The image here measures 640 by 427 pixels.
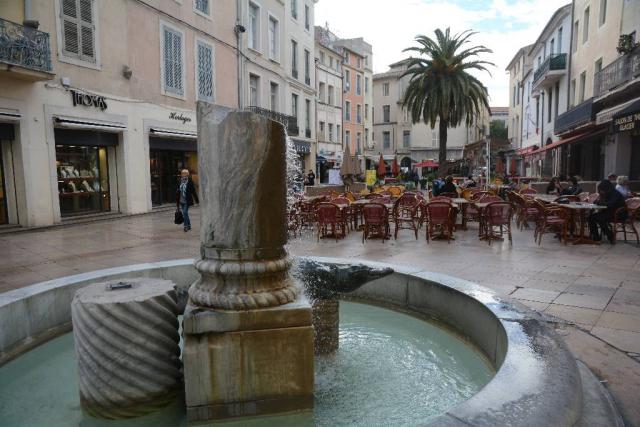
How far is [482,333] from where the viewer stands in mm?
3430

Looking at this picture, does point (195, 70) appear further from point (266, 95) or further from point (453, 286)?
point (453, 286)

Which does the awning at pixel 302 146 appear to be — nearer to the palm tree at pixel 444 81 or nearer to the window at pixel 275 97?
the window at pixel 275 97

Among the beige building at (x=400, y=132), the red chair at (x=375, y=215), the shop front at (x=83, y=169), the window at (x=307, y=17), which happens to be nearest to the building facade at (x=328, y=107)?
the window at (x=307, y=17)

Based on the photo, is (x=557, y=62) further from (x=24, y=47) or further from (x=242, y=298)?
(x=242, y=298)

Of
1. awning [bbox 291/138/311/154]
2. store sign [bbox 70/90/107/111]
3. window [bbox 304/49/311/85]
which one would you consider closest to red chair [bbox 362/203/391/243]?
store sign [bbox 70/90/107/111]

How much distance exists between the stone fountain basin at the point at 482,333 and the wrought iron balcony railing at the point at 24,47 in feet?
30.9

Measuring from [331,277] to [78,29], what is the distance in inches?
528

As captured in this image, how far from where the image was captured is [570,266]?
6.73 m

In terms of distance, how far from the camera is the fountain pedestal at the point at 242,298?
2.47m

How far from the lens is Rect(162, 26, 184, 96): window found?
16703 millimetres

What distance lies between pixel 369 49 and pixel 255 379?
5366 centimetres

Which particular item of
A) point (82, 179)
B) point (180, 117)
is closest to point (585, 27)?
point (180, 117)

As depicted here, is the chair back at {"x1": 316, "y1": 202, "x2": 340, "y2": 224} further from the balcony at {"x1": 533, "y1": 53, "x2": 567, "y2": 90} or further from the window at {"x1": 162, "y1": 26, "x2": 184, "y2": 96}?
the balcony at {"x1": 533, "y1": 53, "x2": 567, "y2": 90}

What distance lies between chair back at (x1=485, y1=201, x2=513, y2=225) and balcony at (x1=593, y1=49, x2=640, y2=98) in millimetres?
9615
